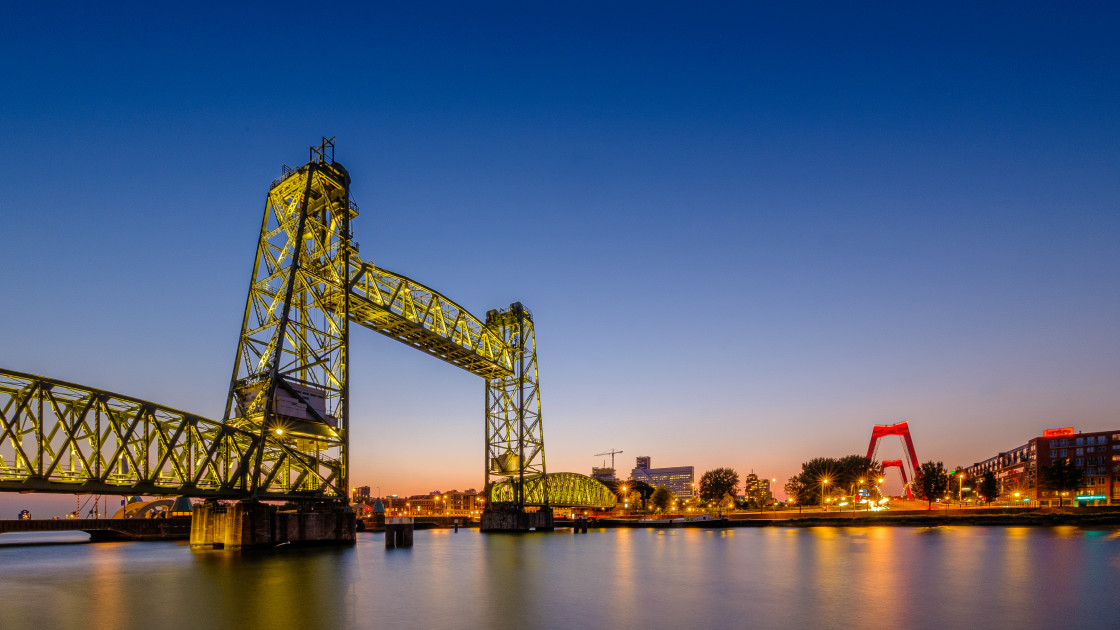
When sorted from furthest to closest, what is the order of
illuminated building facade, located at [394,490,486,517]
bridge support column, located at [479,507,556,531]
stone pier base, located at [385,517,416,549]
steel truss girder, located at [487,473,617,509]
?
illuminated building facade, located at [394,490,486,517] < steel truss girder, located at [487,473,617,509] < bridge support column, located at [479,507,556,531] < stone pier base, located at [385,517,416,549]

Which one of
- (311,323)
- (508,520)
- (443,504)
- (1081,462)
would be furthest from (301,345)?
(443,504)

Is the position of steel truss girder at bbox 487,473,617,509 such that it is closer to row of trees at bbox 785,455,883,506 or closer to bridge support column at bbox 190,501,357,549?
bridge support column at bbox 190,501,357,549

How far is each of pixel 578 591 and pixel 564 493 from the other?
64.0 m

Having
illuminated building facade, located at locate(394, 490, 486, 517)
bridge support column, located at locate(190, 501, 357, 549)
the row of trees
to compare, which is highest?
bridge support column, located at locate(190, 501, 357, 549)

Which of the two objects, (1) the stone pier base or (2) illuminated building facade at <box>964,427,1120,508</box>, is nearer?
(1) the stone pier base

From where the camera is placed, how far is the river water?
14789 mm

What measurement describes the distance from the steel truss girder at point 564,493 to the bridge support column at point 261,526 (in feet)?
78.2

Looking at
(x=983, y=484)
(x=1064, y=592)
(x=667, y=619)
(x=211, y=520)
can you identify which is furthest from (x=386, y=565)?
(x=983, y=484)

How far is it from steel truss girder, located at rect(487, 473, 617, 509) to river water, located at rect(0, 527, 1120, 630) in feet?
83.3

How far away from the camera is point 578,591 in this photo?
19.8m

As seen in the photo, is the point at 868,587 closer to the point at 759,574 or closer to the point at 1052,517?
the point at 759,574

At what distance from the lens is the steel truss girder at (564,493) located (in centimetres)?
5791

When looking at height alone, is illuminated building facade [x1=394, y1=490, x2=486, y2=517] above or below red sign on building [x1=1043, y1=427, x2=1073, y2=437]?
below

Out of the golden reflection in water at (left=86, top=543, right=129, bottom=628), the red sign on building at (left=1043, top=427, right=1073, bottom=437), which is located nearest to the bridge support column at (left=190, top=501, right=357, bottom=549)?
the golden reflection in water at (left=86, top=543, right=129, bottom=628)
